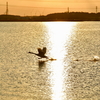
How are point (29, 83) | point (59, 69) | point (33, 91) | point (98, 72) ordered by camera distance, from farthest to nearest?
point (59, 69) → point (98, 72) → point (29, 83) → point (33, 91)

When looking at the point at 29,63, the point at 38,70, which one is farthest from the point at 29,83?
the point at 29,63

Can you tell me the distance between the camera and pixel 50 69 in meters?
45.3

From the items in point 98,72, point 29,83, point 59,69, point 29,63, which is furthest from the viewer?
point 29,63

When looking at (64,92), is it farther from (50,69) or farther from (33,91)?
(50,69)

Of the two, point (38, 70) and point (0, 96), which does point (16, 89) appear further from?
point (38, 70)

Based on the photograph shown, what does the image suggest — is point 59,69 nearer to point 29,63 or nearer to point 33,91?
point 29,63

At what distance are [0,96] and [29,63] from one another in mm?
20811

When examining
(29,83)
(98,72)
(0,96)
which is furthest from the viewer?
(98,72)

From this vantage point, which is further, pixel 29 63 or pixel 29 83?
pixel 29 63

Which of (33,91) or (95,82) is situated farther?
(95,82)

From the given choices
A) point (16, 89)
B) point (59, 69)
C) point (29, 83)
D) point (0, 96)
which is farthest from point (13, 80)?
point (59, 69)

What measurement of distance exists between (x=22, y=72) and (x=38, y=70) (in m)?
2.49

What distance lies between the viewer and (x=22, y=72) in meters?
42.3

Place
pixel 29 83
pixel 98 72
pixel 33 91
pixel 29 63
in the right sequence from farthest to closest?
pixel 29 63
pixel 98 72
pixel 29 83
pixel 33 91
